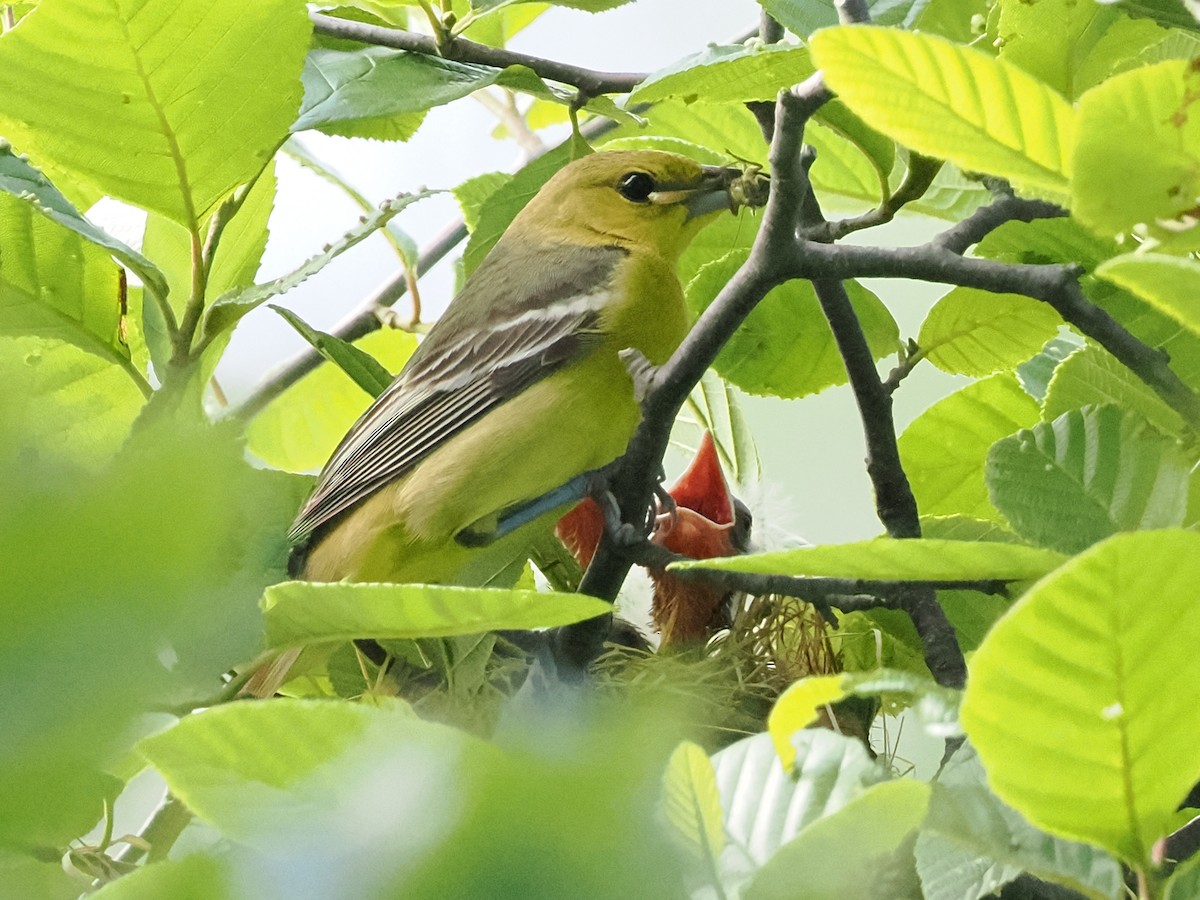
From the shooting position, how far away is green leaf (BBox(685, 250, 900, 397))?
83 cm

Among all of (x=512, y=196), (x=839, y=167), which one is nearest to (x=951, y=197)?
(x=839, y=167)

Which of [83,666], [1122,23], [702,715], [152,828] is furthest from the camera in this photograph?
[702,715]

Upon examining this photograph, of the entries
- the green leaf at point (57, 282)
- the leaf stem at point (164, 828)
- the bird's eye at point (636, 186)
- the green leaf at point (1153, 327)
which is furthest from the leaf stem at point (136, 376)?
the bird's eye at point (636, 186)

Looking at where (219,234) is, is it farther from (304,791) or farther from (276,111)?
(304,791)

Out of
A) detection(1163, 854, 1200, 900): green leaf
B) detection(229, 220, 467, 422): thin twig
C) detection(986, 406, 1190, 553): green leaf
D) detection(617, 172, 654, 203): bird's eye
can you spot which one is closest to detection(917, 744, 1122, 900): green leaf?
detection(1163, 854, 1200, 900): green leaf

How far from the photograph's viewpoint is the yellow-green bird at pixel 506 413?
1.14 meters

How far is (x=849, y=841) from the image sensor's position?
33cm

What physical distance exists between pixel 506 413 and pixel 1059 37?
2.33 feet

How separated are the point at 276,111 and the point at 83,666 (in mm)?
510

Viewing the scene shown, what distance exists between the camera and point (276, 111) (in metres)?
0.63

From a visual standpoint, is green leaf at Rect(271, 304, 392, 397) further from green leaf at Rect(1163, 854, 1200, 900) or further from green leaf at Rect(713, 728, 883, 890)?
green leaf at Rect(1163, 854, 1200, 900)

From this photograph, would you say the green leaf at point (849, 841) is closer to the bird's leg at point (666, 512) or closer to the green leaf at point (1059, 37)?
the green leaf at point (1059, 37)

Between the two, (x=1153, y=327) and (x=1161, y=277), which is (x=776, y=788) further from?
(x=1153, y=327)

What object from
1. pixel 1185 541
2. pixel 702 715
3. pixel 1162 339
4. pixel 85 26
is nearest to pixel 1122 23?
pixel 1162 339
